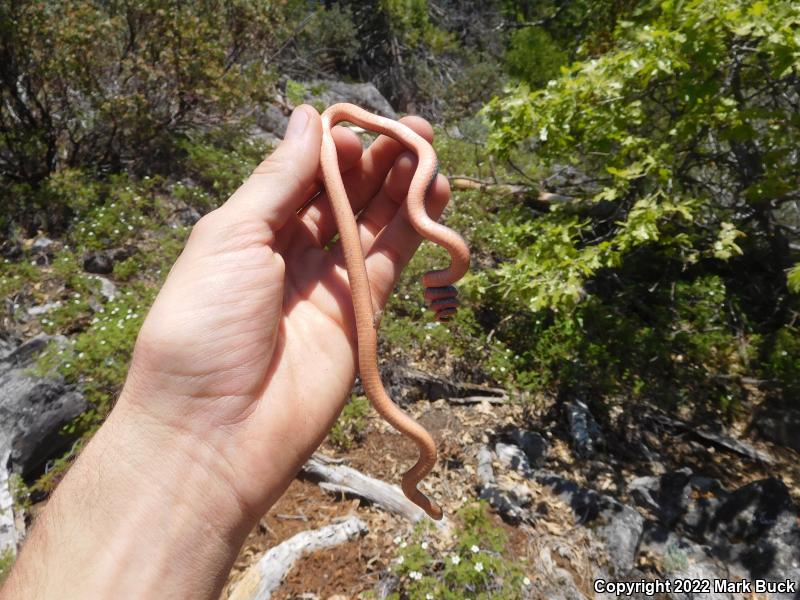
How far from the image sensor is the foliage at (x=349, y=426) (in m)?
4.34

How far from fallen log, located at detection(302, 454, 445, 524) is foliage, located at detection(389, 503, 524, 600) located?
1.01ft

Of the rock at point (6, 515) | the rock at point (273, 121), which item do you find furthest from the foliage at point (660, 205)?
the rock at point (273, 121)

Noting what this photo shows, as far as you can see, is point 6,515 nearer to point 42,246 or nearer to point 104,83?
point 42,246

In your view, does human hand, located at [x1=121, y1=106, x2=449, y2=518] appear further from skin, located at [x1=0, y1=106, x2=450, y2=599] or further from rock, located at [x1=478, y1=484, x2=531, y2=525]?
rock, located at [x1=478, y1=484, x2=531, y2=525]

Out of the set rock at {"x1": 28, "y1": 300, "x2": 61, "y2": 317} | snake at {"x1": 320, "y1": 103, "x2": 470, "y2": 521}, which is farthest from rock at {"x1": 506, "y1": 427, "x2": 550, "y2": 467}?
rock at {"x1": 28, "y1": 300, "x2": 61, "y2": 317}

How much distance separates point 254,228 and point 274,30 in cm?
888

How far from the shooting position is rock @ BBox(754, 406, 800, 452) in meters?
4.94

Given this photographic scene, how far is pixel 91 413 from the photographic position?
3885 mm

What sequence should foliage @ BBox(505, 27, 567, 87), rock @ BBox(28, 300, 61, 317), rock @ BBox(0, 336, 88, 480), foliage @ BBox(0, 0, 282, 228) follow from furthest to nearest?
1. foliage @ BBox(505, 27, 567, 87)
2. foliage @ BBox(0, 0, 282, 228)
3. rock @ BBox(28, 300, 61, 317)
4. rock @ BBox(0, 336, 88, 480)

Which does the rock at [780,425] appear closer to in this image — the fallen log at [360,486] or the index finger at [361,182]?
the fallen log at [360,486]

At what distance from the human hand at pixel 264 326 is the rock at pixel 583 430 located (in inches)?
111

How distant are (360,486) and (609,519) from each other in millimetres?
1975

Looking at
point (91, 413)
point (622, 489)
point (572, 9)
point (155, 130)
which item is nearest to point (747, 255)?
point (622, 489)

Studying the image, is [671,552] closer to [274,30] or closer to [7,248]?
[7,248]
